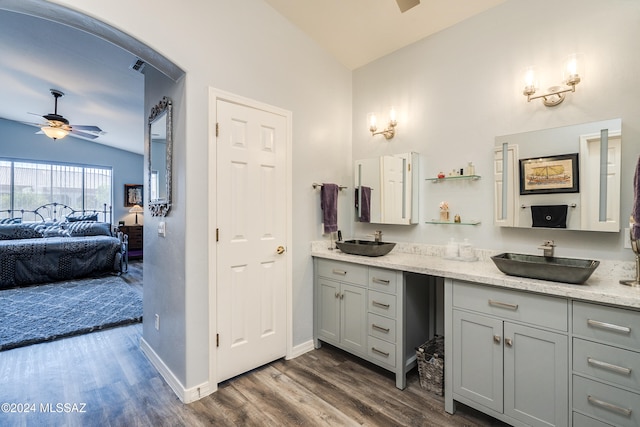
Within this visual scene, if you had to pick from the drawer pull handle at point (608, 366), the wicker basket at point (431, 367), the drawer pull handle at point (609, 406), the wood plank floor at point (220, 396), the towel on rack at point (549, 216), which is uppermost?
the towel on rack at point (549, 216)

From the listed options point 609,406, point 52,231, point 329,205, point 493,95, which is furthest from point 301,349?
point 52,231

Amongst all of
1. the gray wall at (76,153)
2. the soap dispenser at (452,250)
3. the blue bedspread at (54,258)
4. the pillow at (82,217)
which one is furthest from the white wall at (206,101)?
the gray wall at (76,153)

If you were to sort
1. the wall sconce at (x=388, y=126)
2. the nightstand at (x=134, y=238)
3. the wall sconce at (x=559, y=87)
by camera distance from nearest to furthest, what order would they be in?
the wall sconce at (x=559, y=87) → the wall sconce at (x=388, y=126) → the nightstand at (x=134, y=238)

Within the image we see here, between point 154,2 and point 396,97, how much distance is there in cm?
205

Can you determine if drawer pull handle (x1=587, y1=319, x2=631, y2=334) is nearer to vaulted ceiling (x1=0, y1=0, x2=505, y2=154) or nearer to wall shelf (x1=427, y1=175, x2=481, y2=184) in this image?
wall shelf (x1=427, y1=175, x2=481, y2=184)

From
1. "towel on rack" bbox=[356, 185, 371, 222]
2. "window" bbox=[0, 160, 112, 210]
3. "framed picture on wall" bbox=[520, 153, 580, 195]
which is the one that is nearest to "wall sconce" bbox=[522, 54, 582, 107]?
"framed picture on wall" bbox=[520, 153, 580, 195]

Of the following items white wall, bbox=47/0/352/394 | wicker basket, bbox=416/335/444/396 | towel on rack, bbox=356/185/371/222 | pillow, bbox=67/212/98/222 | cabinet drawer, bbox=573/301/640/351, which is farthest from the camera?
pillow, bbox=67/212/98/222

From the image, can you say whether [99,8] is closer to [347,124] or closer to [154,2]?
[154,2]

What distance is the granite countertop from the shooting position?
141 centimetres

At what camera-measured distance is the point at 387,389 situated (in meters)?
2.18

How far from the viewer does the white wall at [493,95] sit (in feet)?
5.91

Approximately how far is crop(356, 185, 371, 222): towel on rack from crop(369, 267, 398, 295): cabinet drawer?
785mm

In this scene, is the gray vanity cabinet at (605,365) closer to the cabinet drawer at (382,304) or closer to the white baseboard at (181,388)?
the cabinet drawer at (382,304)

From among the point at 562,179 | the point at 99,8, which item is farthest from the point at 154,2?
the point at 562,179
